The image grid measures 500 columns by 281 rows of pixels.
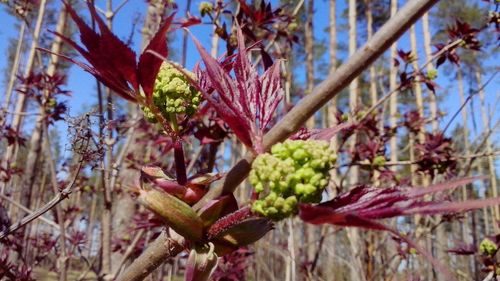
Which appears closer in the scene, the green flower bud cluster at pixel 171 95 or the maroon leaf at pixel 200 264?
the maroon leaf at pixel 200 264

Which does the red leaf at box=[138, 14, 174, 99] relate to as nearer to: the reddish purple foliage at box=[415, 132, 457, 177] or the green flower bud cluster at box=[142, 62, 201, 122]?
the green flower bud cluster at box=[142, 62, 201, 122]

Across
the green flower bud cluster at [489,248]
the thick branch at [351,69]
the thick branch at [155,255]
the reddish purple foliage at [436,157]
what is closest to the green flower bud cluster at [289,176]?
the thick branch at [351,69]

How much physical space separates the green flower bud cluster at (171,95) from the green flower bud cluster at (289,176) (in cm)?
22

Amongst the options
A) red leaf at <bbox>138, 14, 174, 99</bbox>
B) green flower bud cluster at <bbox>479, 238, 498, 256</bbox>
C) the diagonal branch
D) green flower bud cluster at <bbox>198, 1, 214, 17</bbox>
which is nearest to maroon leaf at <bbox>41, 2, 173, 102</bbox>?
red leaf at <bbox>138, 14, 174, 99</bbox>

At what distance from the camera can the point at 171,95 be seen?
0.65 meters

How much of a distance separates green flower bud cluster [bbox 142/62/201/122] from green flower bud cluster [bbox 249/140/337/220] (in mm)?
220

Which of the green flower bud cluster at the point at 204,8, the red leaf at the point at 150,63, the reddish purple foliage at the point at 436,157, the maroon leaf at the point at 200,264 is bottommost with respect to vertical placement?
the maroon leaf at the point at 200,264

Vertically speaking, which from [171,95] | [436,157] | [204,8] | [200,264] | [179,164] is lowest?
[200,264]

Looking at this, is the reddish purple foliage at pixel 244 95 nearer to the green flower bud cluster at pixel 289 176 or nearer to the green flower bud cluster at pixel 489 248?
the green flower bud cluster at pixel 289 176

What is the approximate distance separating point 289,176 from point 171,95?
0.86 feet

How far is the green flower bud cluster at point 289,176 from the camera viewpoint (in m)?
0.46

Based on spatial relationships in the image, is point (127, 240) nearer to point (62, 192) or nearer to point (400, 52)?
point (400, 52)

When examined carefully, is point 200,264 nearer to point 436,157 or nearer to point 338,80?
point 338,80

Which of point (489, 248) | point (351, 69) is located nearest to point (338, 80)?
point (351, 69)
